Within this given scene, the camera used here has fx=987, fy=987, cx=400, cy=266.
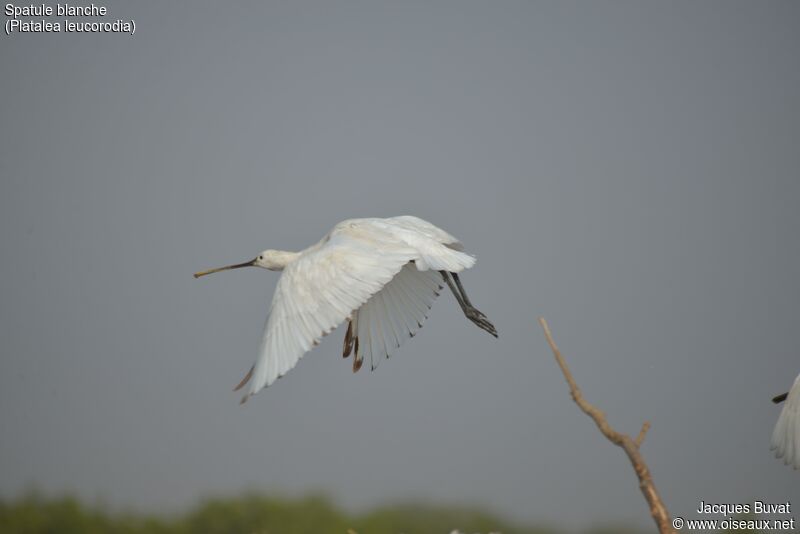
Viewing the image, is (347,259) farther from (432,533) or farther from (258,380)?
(432,533)

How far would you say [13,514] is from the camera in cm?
741

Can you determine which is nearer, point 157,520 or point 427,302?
point 427,302

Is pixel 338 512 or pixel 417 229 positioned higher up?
pixel 417 229

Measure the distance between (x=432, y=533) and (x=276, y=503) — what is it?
127 cm

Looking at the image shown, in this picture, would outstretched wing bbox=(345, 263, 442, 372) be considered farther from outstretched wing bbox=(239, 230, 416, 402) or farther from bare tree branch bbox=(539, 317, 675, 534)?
bare tree branch bbox=(539, 317, 675, 534)

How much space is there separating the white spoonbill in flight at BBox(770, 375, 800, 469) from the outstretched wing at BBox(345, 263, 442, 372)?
183 centimetres

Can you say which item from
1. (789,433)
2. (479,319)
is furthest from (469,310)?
(789,433)

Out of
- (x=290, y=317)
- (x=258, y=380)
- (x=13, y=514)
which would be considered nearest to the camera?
(x=258, y=380)

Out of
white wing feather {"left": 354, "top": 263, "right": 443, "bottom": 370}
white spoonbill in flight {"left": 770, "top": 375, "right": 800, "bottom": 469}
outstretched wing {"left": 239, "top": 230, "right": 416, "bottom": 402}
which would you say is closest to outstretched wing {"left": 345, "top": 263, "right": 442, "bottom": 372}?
white wing feather {"left": 354, "top": 263, "right": 443, "bottom": 370}

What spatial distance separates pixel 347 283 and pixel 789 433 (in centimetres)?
205

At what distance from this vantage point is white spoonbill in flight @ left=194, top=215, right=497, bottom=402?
410cm

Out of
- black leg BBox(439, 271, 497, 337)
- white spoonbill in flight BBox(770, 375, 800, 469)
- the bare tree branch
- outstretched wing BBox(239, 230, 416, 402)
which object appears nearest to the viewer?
the bare tree branch

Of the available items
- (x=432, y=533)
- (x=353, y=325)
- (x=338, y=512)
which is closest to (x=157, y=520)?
(x=338, y=512)

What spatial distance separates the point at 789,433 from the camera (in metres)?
4.35
